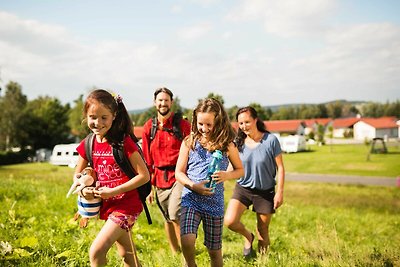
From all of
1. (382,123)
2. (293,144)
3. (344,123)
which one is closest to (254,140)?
(293,144)

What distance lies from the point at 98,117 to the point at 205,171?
1191mm

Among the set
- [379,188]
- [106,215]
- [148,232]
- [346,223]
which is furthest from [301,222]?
[379,188]

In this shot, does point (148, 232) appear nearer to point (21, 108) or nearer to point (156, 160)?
point (156, 160)

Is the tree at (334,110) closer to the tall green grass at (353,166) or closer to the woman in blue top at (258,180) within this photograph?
the tall green grass at (353,166)

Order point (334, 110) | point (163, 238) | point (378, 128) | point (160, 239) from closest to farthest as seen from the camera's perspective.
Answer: point (160, 239) → point (163, 238) → point (378, 128) → point (334, 110)

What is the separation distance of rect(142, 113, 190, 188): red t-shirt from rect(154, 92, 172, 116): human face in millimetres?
157

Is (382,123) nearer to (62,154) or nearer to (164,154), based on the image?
(62,154)

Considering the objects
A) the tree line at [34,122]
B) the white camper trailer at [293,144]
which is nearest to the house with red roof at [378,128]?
the tree line at [34,122]

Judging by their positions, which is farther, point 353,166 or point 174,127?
point 353,166

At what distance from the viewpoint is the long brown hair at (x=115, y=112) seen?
10.4 ft

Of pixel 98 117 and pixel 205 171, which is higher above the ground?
pixel 98 117

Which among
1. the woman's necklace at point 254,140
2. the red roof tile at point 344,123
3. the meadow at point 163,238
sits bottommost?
the red roof tile at point 344,123

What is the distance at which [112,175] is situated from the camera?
333cm

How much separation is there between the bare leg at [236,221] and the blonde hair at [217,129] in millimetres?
1643
